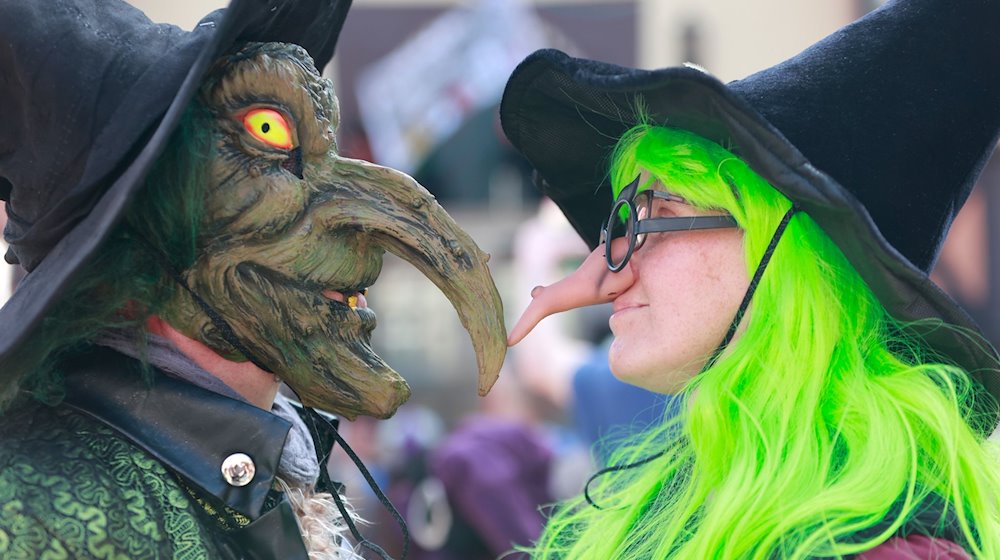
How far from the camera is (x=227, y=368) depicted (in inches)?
74.1

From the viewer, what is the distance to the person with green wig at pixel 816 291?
1798mm

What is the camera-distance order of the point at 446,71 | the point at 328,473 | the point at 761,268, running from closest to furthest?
the point at 761,268
the point at 328,473
the point at 446,71

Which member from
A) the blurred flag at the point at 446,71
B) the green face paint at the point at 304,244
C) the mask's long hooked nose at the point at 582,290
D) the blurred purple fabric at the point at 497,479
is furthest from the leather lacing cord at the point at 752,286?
the blurred flag at the point at 446,71

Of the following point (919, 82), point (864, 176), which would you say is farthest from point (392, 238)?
point (919, 82)

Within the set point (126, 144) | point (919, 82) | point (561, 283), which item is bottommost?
point (561, 283)

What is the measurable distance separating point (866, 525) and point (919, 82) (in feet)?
2.31

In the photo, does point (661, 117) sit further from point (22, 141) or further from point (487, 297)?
point (22, 141)

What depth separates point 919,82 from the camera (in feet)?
6.25

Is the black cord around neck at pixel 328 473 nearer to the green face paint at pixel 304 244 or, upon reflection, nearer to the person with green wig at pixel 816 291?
the green face paint at pixel 304 244

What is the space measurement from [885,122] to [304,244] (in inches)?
36.5

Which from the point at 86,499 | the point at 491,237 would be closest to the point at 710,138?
the point at 86,499

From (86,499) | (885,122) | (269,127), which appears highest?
(885,122)

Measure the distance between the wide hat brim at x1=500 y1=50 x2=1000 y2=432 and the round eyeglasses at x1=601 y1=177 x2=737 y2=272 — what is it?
0.41 ft

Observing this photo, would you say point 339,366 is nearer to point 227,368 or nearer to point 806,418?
point 227,368
